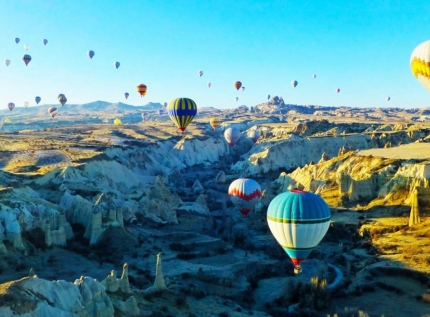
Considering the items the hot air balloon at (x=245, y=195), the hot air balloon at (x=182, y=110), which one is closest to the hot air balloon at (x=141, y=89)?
the hot air balloon at (x=182, y=110)

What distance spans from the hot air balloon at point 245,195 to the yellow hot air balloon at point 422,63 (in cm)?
2150

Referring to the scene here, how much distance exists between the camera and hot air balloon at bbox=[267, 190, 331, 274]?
86.4 ft

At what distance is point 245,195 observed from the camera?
4919cm

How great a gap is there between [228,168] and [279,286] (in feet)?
207

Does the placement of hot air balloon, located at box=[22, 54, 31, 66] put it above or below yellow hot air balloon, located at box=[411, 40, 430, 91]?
above

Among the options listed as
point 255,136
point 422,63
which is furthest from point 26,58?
point 422,63

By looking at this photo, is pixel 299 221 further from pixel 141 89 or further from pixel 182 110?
pixel 141 89

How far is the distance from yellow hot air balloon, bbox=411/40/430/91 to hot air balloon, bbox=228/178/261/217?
70.6ft

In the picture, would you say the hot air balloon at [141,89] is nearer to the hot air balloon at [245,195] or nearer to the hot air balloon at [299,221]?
the hot air balloon at [245,195]

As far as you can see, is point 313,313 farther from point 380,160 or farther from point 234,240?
point 380,160

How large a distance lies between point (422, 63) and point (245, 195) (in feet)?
76.2

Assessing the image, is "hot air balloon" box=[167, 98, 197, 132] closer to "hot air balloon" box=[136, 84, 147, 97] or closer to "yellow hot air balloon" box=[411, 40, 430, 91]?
"hot air balloon" box=[136, 84, 147, 97]

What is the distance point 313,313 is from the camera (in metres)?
24.9

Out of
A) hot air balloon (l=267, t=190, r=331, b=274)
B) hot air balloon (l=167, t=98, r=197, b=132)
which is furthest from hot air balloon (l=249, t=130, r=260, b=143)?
hot air balloon (l=267, t=190, r=331, b=274)
